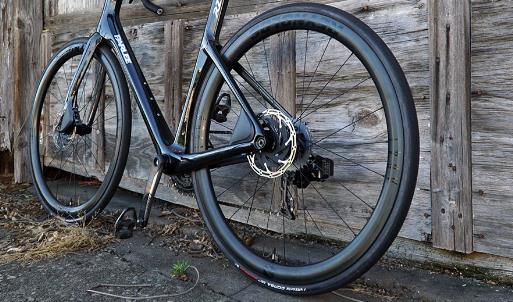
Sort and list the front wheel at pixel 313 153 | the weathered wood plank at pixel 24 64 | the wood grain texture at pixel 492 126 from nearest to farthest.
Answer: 1. the front wheel at pixel 313 153
2. the wood grain texture at pixel 492 126
3. the weathered wood plank at pixel 24 64

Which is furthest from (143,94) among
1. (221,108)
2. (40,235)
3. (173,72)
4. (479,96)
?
(479,96)

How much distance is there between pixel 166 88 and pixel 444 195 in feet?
5.53

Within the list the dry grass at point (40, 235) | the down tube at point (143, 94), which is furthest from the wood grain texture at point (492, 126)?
the dry grass at point (40, 235)

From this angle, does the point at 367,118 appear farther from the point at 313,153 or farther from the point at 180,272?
the point at 180,272

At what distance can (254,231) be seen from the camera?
2748mm

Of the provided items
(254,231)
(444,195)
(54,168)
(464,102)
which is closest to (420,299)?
(444,195)

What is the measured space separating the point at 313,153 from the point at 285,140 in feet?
0.75

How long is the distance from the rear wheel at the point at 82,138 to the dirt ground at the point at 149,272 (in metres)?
0.24

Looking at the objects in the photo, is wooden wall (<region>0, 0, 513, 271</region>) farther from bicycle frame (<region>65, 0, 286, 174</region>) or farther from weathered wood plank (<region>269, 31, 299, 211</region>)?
bicycle frame (<region>65, 0, 286, 174</region>)

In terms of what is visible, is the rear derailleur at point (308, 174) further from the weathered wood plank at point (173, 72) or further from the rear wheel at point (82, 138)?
the weathered wood plank at point (173, 72)

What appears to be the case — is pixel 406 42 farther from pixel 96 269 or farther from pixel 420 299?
pixel 96 269

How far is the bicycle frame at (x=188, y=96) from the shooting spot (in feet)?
6.67

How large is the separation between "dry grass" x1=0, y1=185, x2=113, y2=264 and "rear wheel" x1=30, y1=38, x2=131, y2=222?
89 mm

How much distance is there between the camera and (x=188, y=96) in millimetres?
2262
